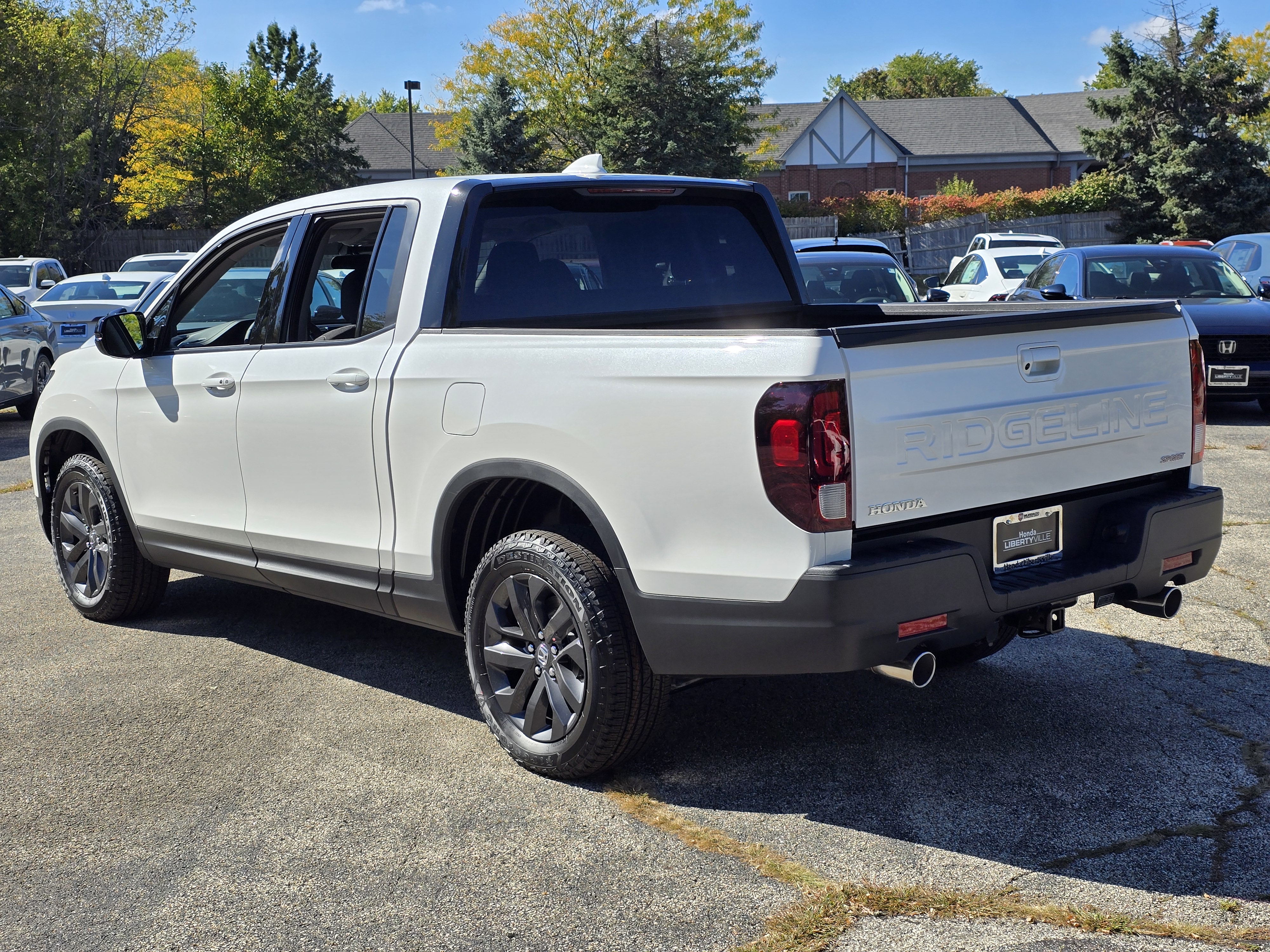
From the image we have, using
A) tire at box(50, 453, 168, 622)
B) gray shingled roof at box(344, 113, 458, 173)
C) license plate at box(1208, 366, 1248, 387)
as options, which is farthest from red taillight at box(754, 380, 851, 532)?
gray shingled roof at box(344, 113, 458, 173)

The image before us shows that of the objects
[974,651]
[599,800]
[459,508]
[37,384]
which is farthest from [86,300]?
[974,651]

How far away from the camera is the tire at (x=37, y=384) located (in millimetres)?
15148

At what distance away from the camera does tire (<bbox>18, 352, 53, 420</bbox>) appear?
15.1 metres

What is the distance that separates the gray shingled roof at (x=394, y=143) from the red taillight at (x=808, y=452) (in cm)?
6539

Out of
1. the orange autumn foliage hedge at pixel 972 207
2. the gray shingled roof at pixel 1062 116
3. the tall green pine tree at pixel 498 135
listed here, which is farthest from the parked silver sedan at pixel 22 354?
the gray shingled roof at pixel 1062 116

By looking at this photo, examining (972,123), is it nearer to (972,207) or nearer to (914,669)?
(972,207)

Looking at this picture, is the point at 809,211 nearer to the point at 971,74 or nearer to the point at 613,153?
the point at 613,153

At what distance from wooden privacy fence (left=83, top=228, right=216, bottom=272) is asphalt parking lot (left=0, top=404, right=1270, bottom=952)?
42.9m

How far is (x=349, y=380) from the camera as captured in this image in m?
4.54

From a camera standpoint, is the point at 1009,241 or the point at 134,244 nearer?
the point at 1009,241

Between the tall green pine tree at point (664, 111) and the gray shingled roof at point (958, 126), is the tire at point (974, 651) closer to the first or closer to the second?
the tall green pine tree at point (664, 111)

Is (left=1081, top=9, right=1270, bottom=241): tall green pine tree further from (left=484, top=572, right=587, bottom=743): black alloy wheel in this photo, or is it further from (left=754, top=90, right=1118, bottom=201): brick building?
(left=484, top=572, right=587, bottom=743): black alloy wheel

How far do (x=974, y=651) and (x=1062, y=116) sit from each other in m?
70.2

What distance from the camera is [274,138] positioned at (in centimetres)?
4950
